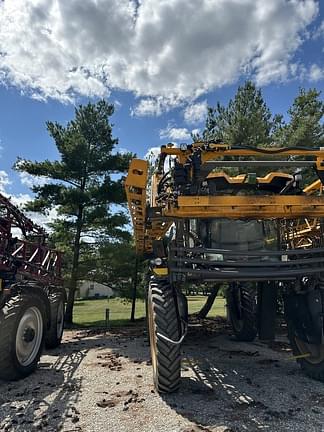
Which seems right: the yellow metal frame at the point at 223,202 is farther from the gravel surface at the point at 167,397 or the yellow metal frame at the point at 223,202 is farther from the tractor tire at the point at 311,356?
the gravel surface at the point at 167,397

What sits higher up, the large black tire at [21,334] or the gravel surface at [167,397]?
the large black tire at [21,334]

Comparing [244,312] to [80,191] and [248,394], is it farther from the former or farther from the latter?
[80,191]

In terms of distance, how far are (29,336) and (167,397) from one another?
2.78 metres

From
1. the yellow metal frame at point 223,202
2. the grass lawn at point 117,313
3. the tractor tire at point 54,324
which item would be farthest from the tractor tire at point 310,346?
the grass lawn at point 117,313

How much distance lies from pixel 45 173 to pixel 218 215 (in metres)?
13.1

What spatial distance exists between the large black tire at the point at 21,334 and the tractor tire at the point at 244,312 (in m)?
5.26

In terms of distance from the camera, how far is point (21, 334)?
20.0 feet

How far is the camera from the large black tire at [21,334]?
5543 millimetres

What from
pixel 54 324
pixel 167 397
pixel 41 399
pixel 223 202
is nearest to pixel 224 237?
pixel 223 202

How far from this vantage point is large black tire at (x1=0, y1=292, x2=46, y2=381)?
18.2 ft

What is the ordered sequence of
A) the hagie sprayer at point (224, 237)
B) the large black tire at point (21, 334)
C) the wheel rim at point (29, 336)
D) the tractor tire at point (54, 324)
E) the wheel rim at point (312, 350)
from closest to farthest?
the hagie sprayer at point (224, 237) → the large black tire at point (21, 334) → the wheel rim at point (312, 350) → the wheel rim at point (29, 336) → the tractor tire at point (54, 324)

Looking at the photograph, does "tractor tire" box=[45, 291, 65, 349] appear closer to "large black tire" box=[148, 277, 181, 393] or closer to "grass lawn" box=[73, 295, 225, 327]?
"large black tire" box=[148, 277, 181, 393]

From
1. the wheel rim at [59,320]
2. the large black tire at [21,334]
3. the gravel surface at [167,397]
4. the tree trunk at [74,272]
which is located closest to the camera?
the gravel surface at [167,397]

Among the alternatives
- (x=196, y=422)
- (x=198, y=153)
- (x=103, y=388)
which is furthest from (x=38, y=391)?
(x=198, y=153)
